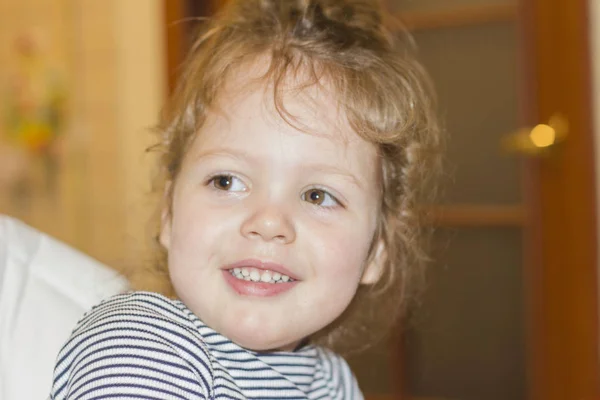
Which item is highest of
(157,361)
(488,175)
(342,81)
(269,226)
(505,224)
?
(342,81)

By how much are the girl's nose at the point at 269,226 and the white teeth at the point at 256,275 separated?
0.04 m

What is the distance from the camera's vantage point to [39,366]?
0.97 meters

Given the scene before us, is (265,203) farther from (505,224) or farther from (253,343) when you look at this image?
(505,224)

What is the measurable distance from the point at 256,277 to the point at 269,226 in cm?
6

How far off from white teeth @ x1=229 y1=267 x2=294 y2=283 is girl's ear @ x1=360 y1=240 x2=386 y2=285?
0.22 metres

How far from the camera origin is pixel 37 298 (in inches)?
41.2

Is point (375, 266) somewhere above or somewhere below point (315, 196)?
below

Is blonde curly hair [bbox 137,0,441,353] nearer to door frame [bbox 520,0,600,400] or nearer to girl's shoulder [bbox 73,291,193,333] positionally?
girl's shoulder [bbox 73,291,193,333]

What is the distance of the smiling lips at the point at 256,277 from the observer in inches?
35.3

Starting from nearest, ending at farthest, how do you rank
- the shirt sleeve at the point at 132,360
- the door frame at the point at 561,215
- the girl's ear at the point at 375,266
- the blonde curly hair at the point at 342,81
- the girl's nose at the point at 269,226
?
the shirt sleeve at the point at 132,360
the girl's nose at the point at 269,226
the blonde curly hair at the point at 342,81
the girl's ear at the point at 375,266
the door frame at the point at 561,215

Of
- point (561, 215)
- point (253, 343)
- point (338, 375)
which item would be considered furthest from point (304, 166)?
point (561, 215)

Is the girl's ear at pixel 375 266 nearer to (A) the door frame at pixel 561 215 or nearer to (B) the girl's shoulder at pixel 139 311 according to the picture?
(B) the girl's shoulder at pixel 139 311

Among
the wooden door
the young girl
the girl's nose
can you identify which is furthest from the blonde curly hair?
the wooden door

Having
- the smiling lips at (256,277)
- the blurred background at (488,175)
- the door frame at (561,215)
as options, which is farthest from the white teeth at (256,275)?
the door frame at (561,215)
